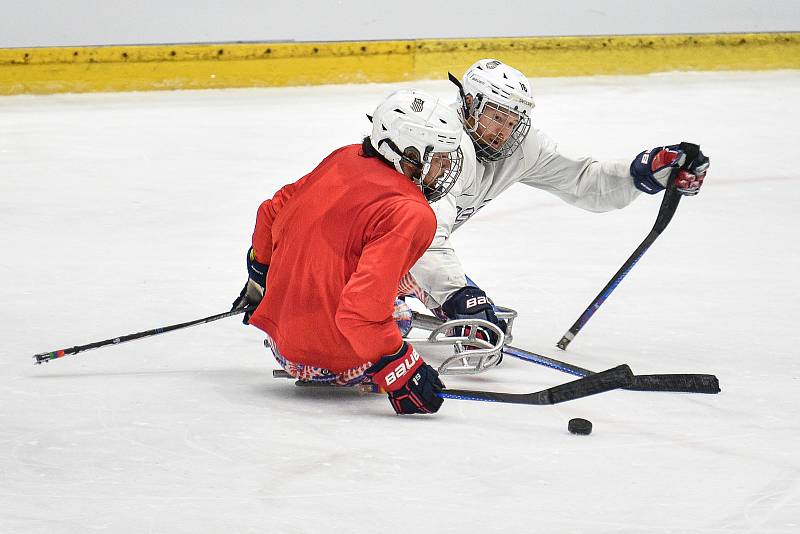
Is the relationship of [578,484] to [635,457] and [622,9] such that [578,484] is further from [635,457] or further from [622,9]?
[622,9]

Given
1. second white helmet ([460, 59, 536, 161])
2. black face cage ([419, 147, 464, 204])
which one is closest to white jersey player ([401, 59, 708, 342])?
second white helmet ([460, 59, 536, 161])

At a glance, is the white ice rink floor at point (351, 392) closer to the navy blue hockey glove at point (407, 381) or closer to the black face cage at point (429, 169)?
the navy blue hockey glove at point (407, 381)

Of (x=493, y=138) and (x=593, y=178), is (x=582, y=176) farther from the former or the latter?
(x=493, y=138)

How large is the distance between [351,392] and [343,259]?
15.6 inches

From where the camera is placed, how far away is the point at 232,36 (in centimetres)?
754

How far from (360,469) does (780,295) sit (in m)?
2.03

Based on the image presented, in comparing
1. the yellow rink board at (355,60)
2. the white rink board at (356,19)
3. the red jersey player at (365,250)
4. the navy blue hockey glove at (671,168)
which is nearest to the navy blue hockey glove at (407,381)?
the red jersey player at (365,250)

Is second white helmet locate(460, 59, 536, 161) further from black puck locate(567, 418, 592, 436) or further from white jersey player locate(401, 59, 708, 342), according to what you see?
black puck locate(567, 418, 592, 436)

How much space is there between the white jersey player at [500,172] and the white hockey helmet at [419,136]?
0.43m

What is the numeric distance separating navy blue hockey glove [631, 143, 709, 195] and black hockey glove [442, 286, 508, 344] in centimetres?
72

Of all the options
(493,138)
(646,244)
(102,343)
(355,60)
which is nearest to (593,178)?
(646,244)

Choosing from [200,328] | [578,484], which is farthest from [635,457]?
[200,328]

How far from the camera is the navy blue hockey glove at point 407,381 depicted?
2.39 m

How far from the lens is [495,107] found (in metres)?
3.08
